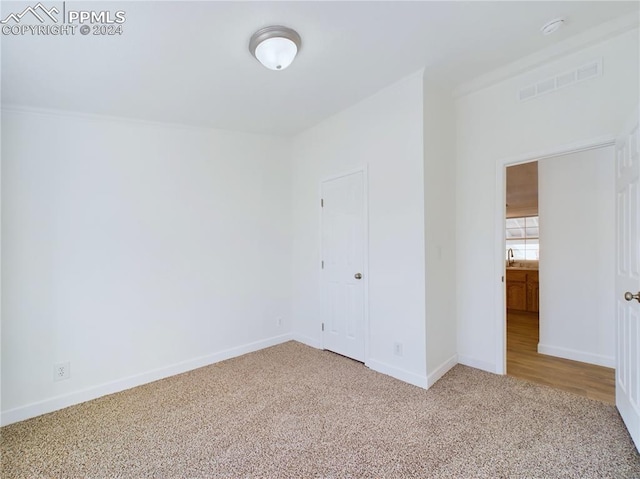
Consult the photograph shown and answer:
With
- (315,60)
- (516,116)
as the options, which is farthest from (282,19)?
(516,116)

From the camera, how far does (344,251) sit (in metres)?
3.43

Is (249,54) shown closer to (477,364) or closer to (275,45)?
(275,45)

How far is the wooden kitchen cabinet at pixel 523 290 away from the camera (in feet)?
17.9

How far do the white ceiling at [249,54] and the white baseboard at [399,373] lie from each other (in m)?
2.64

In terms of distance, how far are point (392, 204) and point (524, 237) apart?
5391 millimetres

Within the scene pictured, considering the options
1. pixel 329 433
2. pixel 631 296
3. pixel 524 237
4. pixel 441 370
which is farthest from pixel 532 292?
pixel 329 433

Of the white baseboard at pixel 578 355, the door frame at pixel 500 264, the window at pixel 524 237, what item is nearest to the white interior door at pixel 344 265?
the door frame at pixel 500 264

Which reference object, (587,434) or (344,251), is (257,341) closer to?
(344,251)

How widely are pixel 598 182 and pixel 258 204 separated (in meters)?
3.74

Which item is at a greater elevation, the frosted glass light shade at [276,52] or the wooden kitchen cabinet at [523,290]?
the frosted glass light shade at [276,52]

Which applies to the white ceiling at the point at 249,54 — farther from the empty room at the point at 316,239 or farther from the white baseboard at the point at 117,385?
the white baseboard at the point at 117,385

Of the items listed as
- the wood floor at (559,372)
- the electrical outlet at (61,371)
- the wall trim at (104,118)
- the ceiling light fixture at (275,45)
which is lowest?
the wood floor at (559,372)

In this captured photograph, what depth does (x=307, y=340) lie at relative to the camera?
3.86m

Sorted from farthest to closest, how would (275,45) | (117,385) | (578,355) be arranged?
(578,355), (117,385), (275,45)
